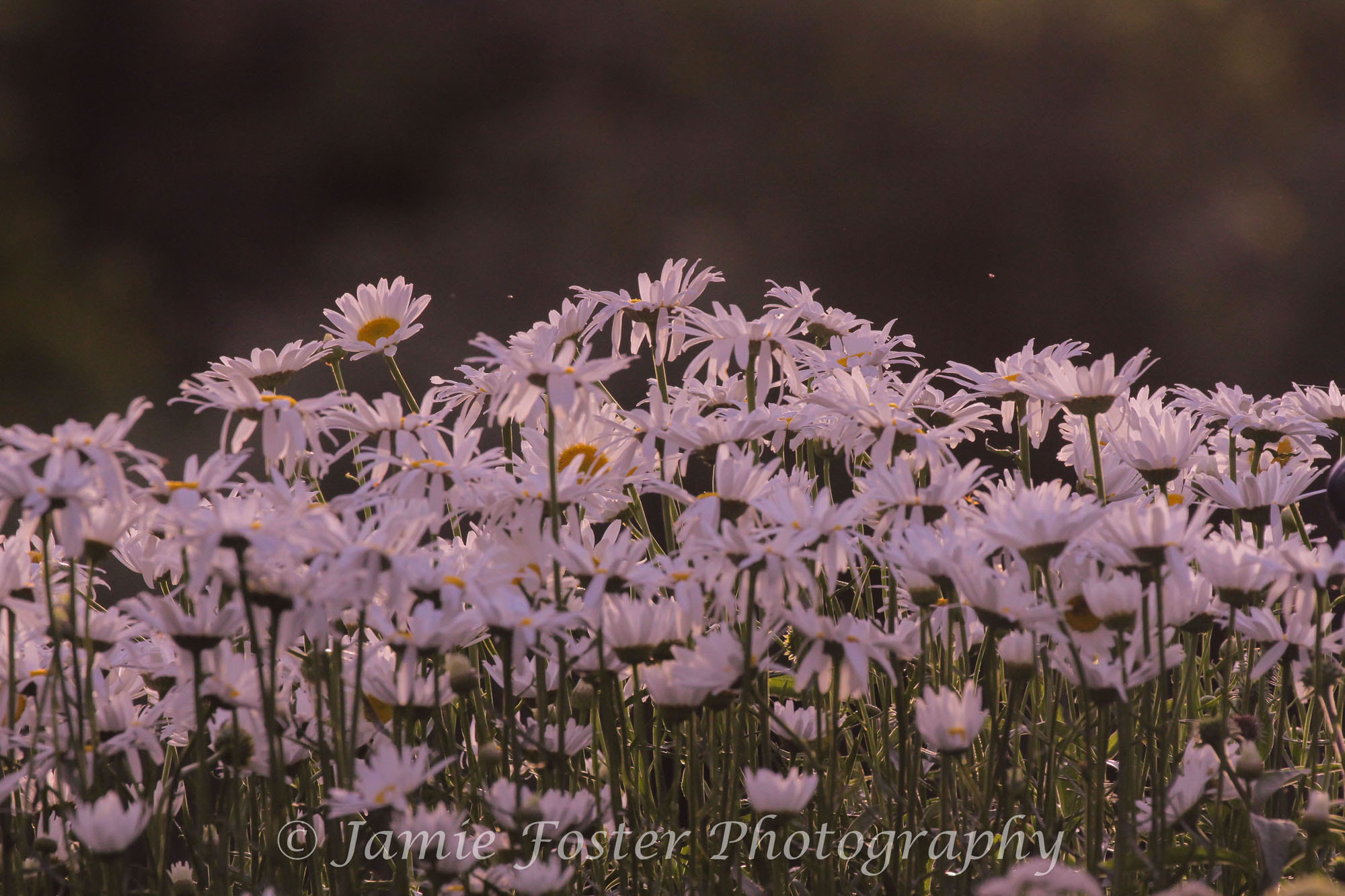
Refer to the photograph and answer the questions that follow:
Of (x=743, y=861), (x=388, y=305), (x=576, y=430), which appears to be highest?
(x=388, y=305)

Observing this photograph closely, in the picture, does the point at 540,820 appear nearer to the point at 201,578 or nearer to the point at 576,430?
the point at 201,578

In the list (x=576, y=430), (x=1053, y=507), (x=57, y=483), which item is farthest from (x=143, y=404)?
(x=1053, y=507)

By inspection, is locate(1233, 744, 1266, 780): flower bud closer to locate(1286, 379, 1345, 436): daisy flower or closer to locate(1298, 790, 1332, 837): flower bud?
locate(1298, 790, 1332, 837): flower bud

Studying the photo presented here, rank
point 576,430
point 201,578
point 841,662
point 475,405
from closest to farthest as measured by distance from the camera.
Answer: point 201,578
point 841,662
point 576,430
point 475,405

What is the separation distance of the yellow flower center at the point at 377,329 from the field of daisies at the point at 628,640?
0.06m

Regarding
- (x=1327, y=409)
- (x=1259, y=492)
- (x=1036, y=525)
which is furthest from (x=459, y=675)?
(x=1327, y=409)

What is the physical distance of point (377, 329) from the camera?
1.17m

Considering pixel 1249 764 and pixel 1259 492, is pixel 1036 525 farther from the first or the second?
pixel 1259 492

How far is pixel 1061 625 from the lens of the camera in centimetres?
78

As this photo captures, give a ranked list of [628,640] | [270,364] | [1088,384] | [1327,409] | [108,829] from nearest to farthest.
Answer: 1. [108,829]
2. [628,640]
3. [1088,384]
4. [270,364]
5. [1327,409]

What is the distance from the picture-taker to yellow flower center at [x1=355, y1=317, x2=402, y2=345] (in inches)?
46.0

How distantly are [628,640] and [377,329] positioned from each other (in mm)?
531

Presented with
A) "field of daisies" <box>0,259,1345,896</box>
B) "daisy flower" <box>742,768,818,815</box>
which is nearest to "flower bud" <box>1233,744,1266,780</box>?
"field of daisies" <box>0,259,1345,896</box>

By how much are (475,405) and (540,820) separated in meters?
0.48
